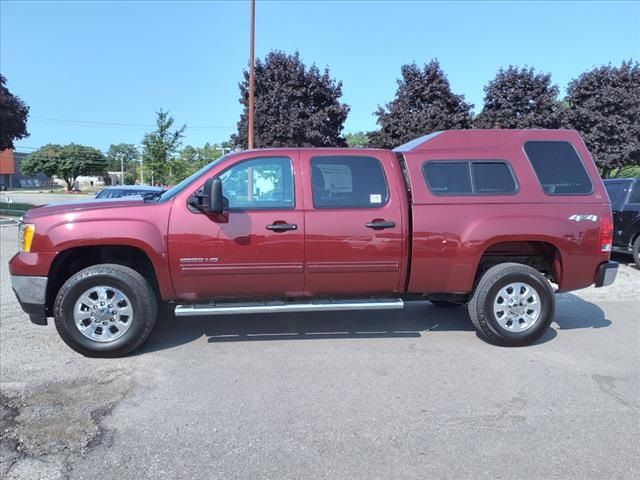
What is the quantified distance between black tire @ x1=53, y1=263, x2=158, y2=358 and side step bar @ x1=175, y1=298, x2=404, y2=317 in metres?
0.33

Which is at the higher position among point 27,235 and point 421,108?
point 421,108

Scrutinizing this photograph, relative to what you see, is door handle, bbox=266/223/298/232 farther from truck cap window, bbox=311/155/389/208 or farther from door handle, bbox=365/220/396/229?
door handle, bbox=365/220/396/229

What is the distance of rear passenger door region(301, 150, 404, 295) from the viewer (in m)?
4.75

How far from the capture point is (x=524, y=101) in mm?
17094

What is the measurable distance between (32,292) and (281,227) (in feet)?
7.74

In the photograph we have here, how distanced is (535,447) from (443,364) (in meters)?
1.45

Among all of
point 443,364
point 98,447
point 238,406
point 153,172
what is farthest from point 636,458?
point 153,172

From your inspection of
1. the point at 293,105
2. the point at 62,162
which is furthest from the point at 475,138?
the point at 62,162

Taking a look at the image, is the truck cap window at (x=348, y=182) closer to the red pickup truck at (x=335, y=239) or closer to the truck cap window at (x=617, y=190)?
the red pickup truck at (x=335, y=239)

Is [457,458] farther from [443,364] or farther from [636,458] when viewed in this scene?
[443,364]

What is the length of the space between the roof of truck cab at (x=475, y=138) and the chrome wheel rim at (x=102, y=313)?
10.4 ft

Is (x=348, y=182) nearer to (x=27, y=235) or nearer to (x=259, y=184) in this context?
(x=259, y=184)

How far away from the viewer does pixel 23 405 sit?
3.66 m

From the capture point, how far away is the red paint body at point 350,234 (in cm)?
456
